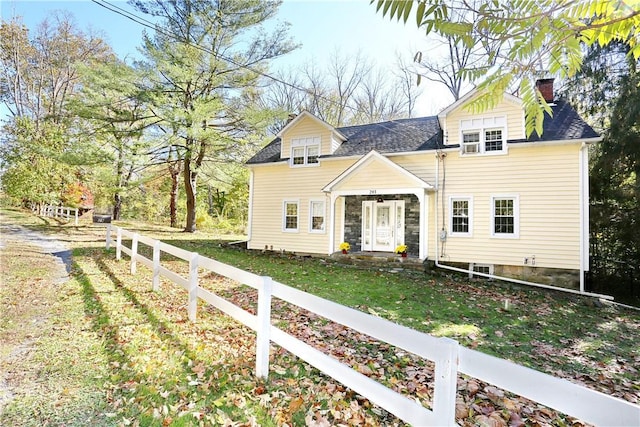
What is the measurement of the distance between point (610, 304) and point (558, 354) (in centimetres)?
609

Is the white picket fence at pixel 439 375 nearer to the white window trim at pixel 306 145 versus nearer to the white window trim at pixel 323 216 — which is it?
the white window trim at pixel 323 216

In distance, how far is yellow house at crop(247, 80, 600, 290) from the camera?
34.7ft

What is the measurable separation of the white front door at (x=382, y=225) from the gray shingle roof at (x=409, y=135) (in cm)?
219

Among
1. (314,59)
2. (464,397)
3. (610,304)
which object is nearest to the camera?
(464,397)

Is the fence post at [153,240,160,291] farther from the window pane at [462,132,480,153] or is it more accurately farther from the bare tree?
the bare tree

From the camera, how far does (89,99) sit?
16.1 m

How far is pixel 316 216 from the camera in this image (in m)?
14.5

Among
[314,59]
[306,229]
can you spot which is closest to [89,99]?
[306,229]

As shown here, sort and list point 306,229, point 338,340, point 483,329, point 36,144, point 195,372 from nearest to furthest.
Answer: point 195,372 → point 338,340 → point 483,329 → point 306,229 → point 36,144

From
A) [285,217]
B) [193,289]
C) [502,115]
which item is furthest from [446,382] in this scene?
[285,217]

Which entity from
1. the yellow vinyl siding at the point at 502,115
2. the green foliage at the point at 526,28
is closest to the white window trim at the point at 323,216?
the yellow vinyl siding at the point at 502,115

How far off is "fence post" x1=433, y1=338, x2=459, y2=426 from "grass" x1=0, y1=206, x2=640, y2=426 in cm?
123

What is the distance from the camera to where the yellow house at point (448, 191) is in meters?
10.6

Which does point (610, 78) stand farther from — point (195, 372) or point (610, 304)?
point (195, 372)
